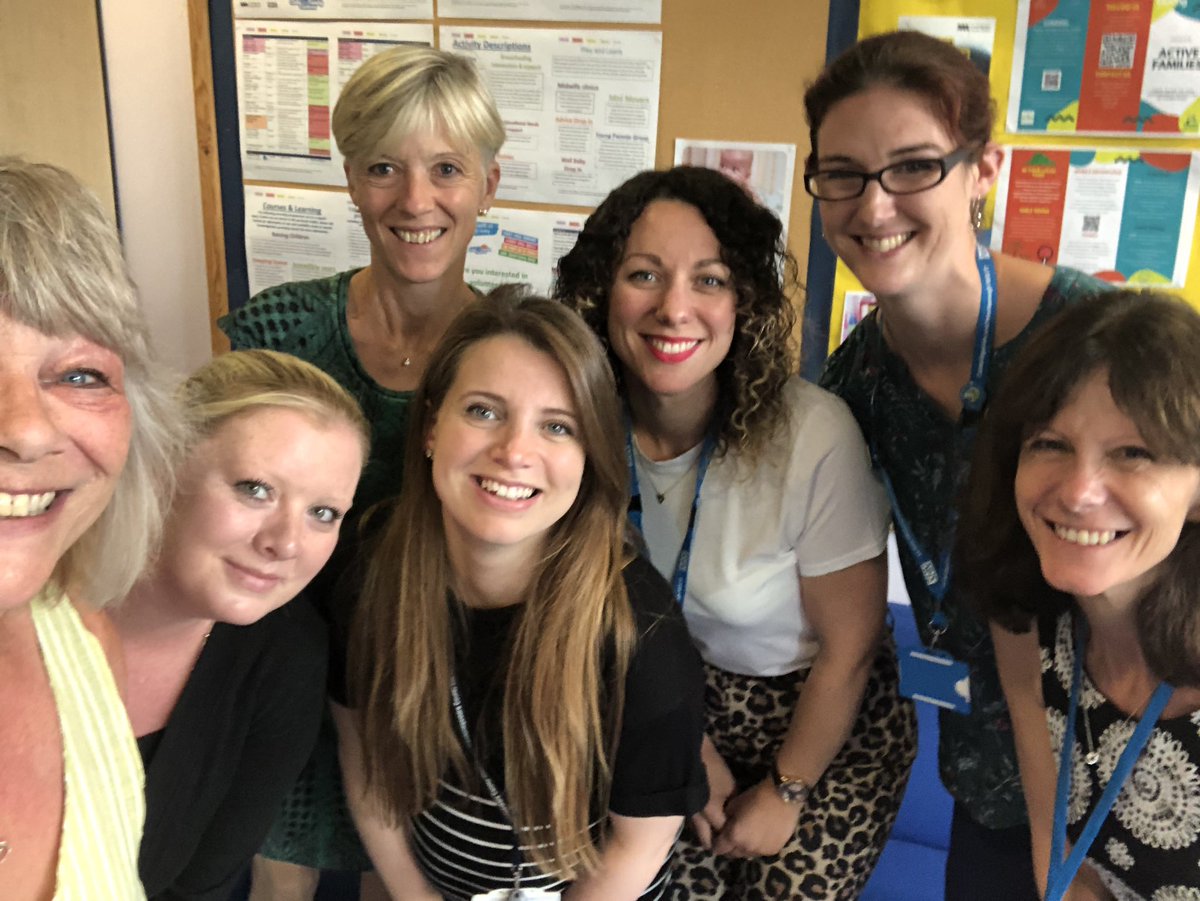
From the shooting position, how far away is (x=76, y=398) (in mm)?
815

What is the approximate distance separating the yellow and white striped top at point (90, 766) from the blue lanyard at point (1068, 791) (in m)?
1.30

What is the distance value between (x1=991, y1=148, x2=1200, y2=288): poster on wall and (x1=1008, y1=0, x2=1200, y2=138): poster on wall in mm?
75

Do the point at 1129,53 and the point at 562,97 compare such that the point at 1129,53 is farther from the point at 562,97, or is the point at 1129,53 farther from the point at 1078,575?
the point at 1078,575

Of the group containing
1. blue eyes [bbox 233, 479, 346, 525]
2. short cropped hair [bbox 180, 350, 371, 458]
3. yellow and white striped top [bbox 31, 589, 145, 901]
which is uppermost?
short cropped hair [bbox 180, 350, 371, 458]

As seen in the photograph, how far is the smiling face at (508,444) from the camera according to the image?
136 centimetres

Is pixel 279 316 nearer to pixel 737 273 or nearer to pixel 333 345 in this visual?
pixel 333 345

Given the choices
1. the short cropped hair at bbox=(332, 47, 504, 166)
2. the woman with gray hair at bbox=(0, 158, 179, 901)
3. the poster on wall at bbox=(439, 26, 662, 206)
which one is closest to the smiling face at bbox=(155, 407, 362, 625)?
the woman with gray hair at bbox=(0, 158, 179, 901)

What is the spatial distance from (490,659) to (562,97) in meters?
1.77

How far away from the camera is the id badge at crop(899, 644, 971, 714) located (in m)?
1.60

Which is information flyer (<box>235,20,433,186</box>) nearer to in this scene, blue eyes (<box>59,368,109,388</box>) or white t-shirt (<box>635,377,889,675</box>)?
white t-shirt (<box>635,377,889,675</box>)

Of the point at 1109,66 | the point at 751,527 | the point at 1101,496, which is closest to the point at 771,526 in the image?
the point at 751,527

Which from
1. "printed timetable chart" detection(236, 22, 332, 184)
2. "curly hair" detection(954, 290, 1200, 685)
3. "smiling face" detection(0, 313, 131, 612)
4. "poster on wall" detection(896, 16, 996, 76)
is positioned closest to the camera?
"smiling face" detection(0, 313, 131, 612)

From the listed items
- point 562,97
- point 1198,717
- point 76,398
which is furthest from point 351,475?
point 562,97

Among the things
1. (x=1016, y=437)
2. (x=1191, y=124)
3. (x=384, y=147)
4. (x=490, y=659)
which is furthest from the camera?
(x=1191, y=124)
